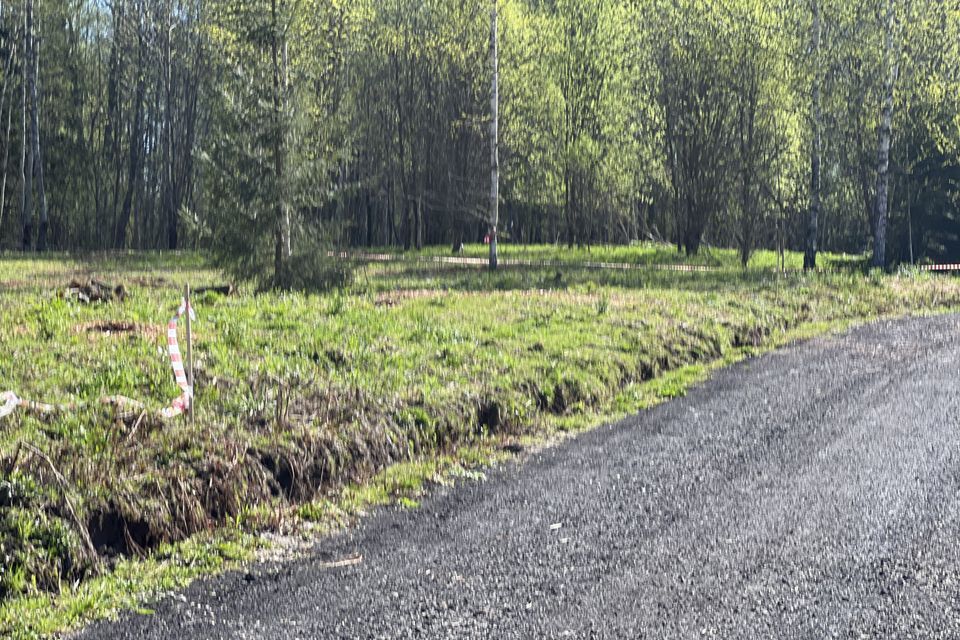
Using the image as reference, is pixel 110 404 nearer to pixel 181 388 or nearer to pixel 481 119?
pixel 181 388

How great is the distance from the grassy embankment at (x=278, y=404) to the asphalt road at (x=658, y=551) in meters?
0.59

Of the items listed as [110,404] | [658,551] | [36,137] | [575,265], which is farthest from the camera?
[36,137]

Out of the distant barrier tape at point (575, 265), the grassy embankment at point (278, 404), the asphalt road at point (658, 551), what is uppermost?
the distant barrier tape at point (575, 265)

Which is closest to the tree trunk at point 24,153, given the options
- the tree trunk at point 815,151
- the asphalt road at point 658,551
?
the tree trunk at point 815,151

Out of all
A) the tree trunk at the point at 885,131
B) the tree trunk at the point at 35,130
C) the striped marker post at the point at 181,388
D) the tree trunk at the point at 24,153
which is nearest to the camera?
the striped marker post at the point at 181,388

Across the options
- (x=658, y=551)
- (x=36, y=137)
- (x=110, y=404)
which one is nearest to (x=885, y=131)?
(x=658, y=551)

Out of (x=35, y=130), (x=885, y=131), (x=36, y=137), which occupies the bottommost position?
(x=885, y=131)

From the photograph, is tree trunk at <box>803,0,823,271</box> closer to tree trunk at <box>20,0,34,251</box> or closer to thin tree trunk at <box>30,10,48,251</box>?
thin tree trunk at <box>30,10,48,251</box>

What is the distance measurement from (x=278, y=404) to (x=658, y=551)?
398cm

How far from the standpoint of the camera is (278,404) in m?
9.45

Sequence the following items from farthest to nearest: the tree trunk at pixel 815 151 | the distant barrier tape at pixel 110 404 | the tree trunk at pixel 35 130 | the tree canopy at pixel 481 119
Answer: the tree trunk at pixel 35 130, the tree trunk at pixel 815 151, the tree canopy at pixel 481 119, the distant barrier tape at pixel 110 404

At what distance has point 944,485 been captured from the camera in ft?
27.8

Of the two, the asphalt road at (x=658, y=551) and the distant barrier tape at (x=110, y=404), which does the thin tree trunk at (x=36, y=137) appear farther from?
the asphalt road at (x=658, y=551)

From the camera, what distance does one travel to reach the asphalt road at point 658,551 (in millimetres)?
5773
